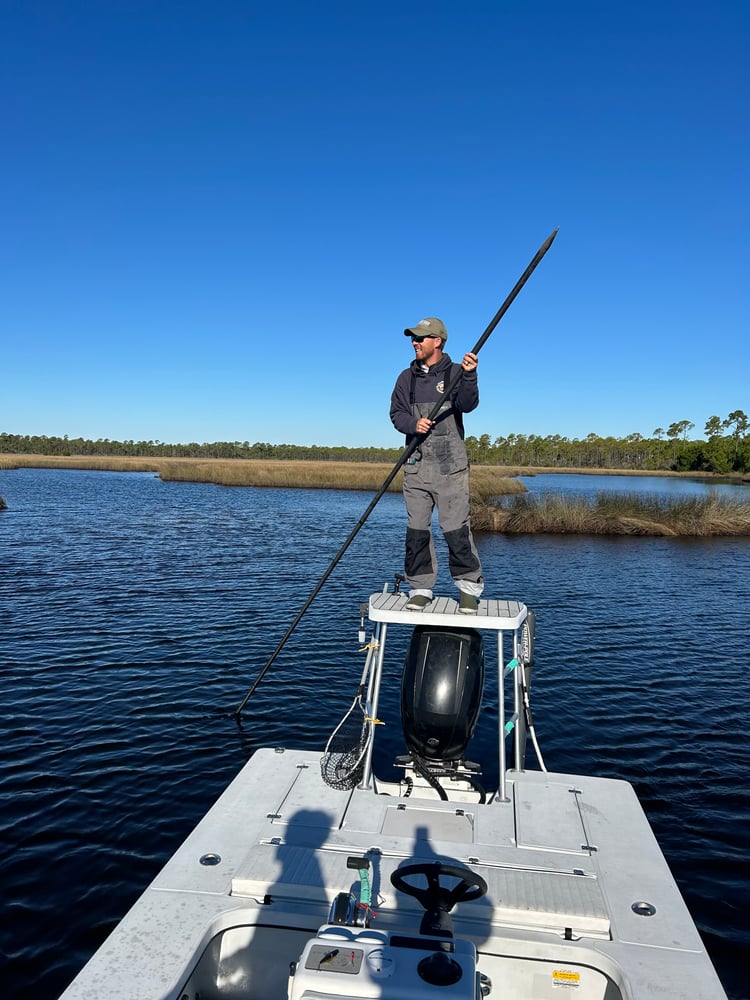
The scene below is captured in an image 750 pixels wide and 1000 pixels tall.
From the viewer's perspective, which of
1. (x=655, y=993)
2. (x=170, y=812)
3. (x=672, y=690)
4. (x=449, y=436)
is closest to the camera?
(x=655, y=993)

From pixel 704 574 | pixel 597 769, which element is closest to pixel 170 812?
pixel 597 769

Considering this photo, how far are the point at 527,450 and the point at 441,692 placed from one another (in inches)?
6609

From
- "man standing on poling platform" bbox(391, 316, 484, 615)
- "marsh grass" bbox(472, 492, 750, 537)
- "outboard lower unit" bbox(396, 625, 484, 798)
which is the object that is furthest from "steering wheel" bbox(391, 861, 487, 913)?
"marsh grass" bbox(472, 492, 750, 537)

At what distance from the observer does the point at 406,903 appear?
4.11 metres

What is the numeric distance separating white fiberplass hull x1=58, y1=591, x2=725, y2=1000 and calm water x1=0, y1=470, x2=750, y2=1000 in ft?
A: 5.86

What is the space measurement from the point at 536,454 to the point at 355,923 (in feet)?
553

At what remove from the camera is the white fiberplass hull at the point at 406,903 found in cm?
312

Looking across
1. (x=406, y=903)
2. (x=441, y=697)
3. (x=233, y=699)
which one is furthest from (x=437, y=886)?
(x=233, y=699)

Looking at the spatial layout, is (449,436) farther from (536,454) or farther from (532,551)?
(536,454)

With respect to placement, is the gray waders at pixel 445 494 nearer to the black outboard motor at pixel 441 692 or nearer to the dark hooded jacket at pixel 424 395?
the dark hooded jacket at pixel 424 395

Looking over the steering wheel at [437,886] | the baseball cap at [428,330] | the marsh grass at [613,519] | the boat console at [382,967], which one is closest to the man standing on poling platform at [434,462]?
the baseball cap at [428,330]

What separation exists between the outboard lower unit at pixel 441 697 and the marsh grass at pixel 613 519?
2792 centimetres

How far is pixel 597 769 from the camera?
917cm

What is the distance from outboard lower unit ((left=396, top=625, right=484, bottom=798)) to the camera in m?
6.00
